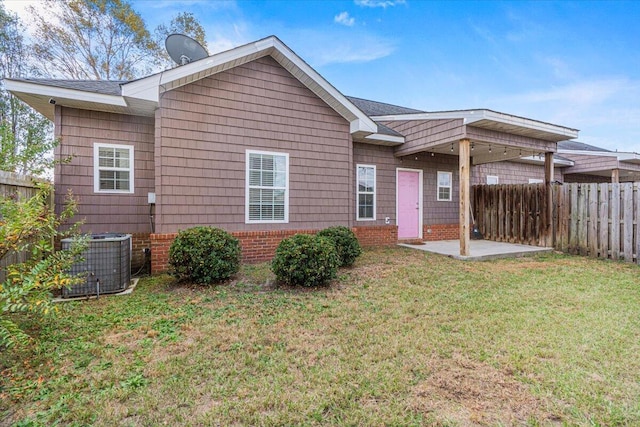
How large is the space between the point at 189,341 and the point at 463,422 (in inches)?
99.3

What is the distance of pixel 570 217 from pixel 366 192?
5666 mm

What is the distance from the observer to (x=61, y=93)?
5379 millimetres

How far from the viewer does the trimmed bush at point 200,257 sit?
193 inches

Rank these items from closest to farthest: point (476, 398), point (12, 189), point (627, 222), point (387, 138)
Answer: point (476, 398) < point (12, 189) < point (627, 222) < point (387, 138)

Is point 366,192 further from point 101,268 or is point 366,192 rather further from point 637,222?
point 101,268

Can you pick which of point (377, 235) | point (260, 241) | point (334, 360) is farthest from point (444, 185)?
point (334, 360)

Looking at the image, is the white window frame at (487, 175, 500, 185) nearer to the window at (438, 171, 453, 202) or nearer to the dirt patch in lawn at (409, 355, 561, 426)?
the window at (438, 171, 453, 202)

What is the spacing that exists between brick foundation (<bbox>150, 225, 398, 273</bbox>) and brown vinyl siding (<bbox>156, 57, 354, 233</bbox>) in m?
0.17

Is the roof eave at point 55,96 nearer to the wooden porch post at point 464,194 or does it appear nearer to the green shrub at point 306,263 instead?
the green shrub at point 306,263

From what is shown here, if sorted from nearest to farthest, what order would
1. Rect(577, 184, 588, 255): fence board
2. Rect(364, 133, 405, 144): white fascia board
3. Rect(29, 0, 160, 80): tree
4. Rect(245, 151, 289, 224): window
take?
Rect(245, 151, 289, 224): window → Rect(577, 184, 588, 255): fence board → Rect(364, 133, 405, 144): white fascia board → Rect(29, 0, 160, 80): tree

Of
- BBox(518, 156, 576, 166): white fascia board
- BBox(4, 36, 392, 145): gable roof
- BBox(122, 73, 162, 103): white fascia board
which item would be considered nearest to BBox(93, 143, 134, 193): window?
BBox(4, 36, 392, 145): gable roof

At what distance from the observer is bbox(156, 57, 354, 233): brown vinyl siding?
234 inches

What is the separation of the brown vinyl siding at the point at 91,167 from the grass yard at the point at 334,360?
2308 millimetres

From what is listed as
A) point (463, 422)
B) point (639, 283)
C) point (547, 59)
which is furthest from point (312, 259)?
point (547, 59)
